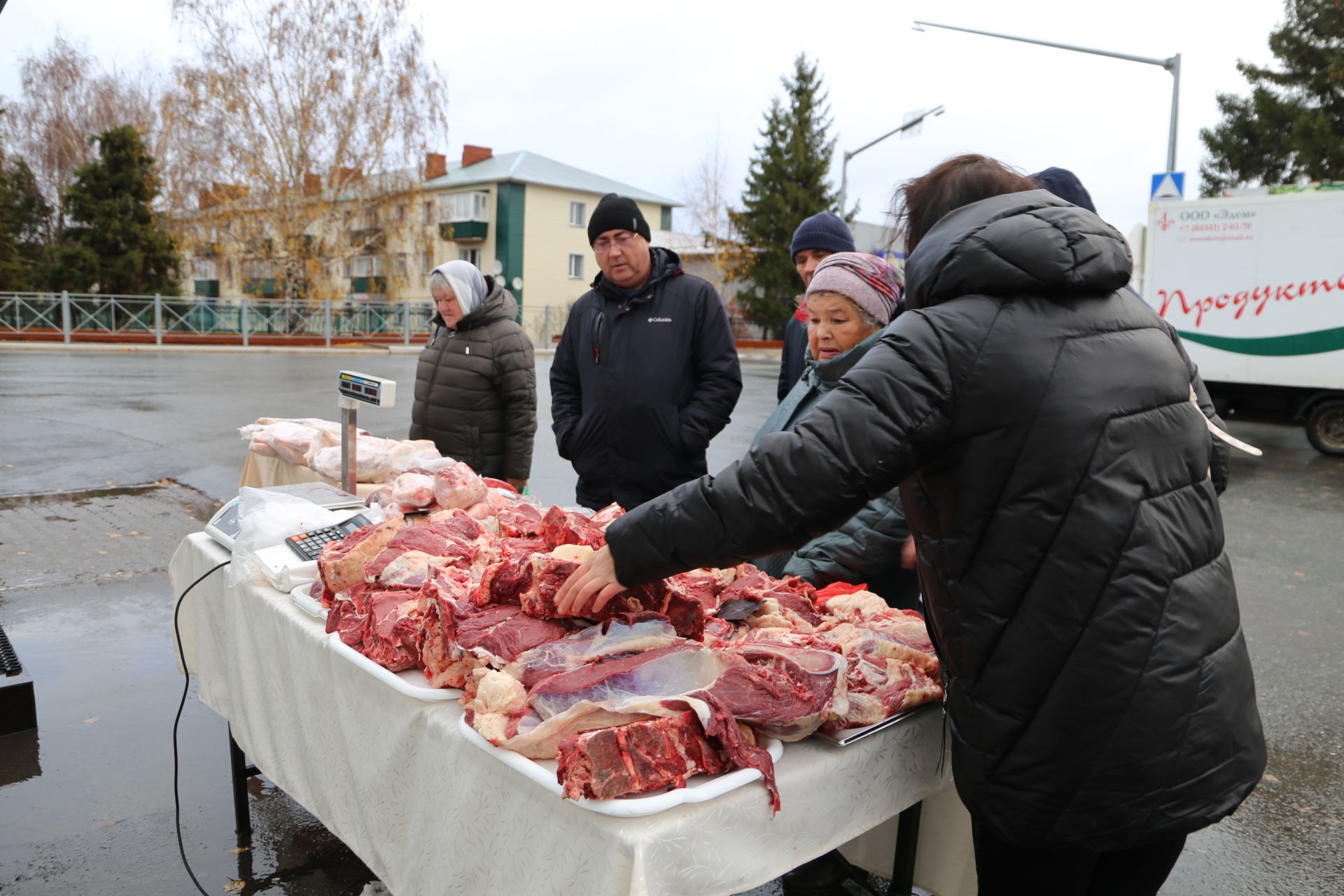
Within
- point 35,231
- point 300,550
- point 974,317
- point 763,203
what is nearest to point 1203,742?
point 974,317

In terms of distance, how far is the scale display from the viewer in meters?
3.42

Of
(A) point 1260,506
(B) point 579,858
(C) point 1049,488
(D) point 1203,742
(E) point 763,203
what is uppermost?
(E) point 763,203

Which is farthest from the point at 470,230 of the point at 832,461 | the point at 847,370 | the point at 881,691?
the point at 832,461

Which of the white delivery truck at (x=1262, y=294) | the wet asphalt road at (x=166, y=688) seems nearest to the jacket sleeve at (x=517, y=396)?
the wet asphalt road at (x=166, y=688)

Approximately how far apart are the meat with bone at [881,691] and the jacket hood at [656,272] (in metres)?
2.70

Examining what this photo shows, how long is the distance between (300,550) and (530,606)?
1.06 meters

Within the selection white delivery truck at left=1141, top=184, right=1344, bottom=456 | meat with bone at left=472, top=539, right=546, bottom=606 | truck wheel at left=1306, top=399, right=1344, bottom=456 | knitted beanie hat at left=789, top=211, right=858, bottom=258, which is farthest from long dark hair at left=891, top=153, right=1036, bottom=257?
truck wheel at left=1306, top=399, right=1344, bottom=456

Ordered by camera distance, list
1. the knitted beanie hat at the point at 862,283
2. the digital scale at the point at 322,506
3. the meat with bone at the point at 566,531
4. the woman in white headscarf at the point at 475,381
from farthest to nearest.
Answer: the woman in white headscarf at the point at 475,381, the knitted beanie hat at the point at 862,283, the digital scale at the point at 322,506, the meat with bone at the point at 566,531

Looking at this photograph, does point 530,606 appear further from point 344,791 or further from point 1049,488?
point 1049,488

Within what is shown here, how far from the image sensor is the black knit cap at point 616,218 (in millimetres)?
4312

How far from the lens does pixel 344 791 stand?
2322 millimetres

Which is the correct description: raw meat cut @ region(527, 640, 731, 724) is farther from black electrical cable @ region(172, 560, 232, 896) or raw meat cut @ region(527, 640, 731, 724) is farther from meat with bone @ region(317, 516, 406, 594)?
black electrical cable @ region(172, 560, 232, 896)

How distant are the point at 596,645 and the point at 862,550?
3.99 feet

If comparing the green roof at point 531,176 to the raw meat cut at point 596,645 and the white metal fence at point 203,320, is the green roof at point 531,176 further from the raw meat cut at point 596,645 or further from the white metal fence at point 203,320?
the raw meat cut at point 596,645
